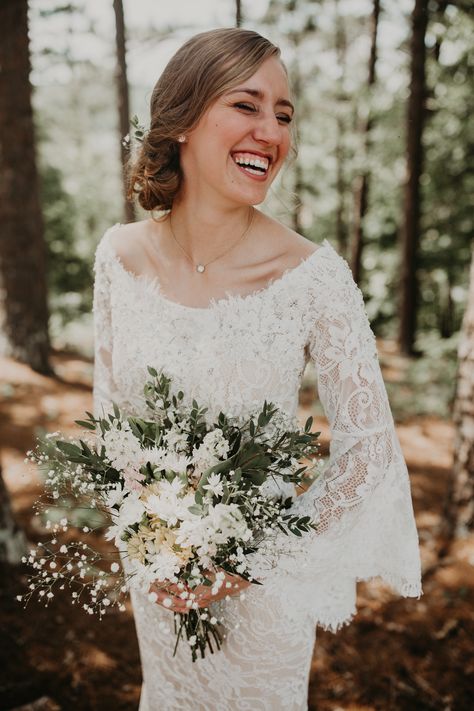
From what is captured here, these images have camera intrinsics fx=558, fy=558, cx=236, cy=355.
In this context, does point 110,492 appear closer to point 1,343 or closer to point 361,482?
point 361,482

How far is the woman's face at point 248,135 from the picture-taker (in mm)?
1976

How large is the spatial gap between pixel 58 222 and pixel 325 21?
9.05m

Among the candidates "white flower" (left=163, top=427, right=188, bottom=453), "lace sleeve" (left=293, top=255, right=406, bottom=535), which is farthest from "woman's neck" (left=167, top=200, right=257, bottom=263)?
"white flower" (left=163, top=427, right=188, bottom=453)

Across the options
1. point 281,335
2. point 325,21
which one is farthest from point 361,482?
point 325,21

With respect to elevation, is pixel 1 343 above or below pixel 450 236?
below

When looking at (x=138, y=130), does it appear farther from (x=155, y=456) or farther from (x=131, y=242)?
(x=155, y=456)

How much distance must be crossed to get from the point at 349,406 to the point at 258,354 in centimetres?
38

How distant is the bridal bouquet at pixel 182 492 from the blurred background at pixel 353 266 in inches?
48.0

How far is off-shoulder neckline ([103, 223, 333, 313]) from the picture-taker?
6.64ft

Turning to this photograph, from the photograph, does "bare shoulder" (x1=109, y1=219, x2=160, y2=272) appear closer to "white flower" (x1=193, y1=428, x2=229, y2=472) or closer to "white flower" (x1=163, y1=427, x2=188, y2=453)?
"white flower" (x1=163, y1=427, x2=188, y2=453)

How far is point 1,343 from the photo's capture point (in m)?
7.80

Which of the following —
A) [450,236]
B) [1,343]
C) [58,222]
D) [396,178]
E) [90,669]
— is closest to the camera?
[90,669]

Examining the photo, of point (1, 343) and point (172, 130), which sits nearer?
point (172, 130)

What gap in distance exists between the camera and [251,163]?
202 centimetres
